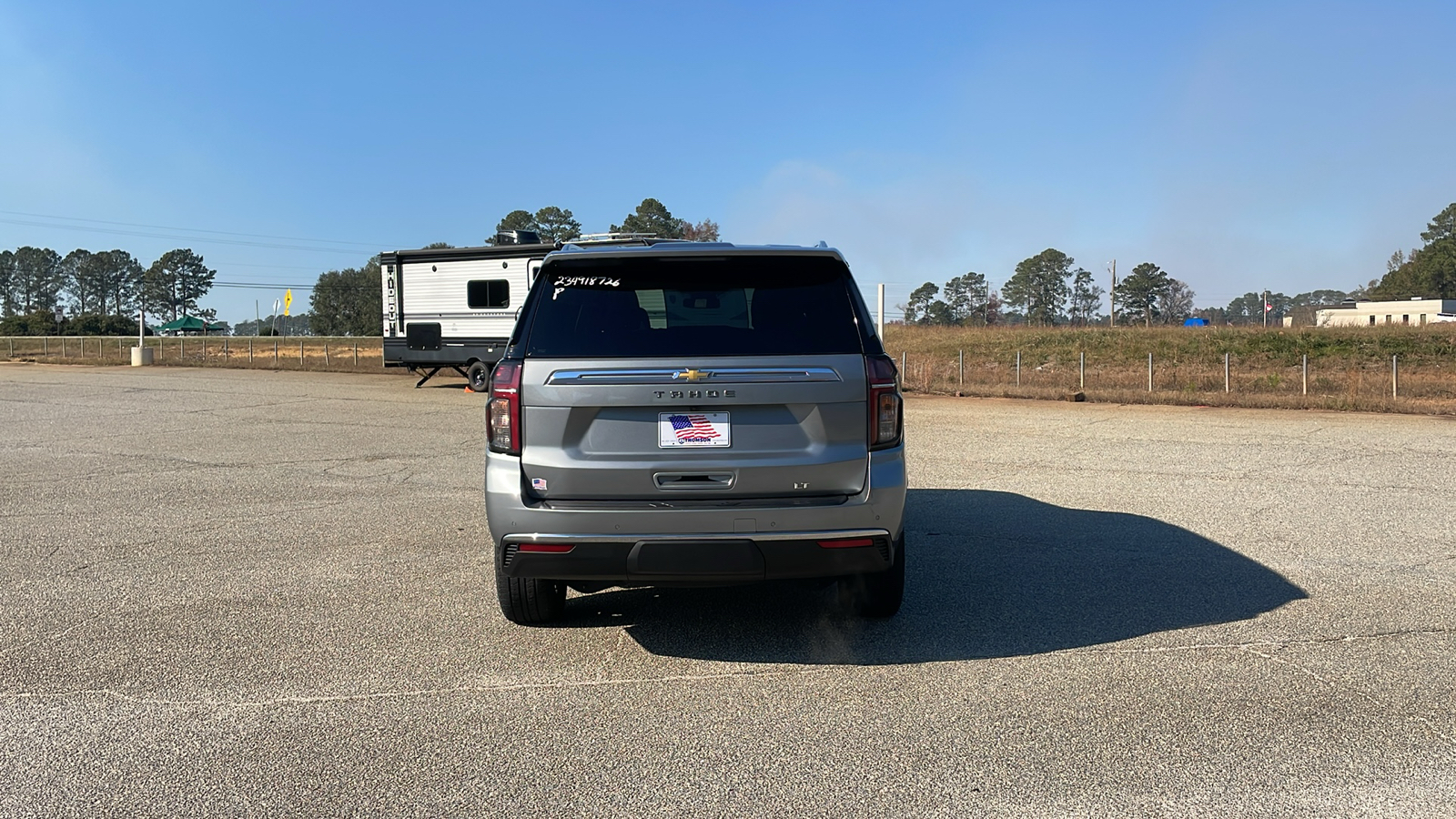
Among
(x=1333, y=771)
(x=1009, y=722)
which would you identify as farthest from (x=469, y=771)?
(x=1333, y=771)

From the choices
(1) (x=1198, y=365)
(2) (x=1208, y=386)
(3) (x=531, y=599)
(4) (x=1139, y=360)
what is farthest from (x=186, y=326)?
(3) (x=531, y=599)

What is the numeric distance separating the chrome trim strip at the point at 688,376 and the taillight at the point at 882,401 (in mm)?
→ 263

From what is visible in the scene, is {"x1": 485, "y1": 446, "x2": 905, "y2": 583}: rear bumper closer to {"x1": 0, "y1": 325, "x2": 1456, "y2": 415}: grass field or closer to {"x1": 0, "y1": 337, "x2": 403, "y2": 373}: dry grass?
{"x1": 0, "y1": 325, "x2": 1456, "y2": 415}: grass field

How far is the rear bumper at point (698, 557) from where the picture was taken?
4453mm

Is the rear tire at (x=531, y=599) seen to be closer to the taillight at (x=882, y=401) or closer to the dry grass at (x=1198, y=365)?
the taillight at (x=882, y=401)

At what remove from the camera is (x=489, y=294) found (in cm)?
2381

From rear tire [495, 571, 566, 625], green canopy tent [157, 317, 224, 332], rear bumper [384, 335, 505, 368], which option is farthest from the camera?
green canopy tent [157, 317, 224, 332]

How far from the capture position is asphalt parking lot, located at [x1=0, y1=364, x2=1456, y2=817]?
3.47m

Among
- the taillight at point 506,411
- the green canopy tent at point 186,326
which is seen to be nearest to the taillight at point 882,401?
the taillight at point 506,411

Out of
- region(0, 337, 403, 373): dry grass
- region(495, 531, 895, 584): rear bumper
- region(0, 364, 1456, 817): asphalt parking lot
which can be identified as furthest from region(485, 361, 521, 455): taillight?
region(0, 337, 403, 373): dry grass

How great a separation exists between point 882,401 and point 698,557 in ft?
3.48

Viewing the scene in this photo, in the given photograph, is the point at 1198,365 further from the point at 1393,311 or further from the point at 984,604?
the point at 1393,311

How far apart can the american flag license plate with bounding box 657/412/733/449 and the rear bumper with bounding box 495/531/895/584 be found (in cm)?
41

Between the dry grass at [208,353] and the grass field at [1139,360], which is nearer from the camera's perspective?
the grass field at [1139,360]
